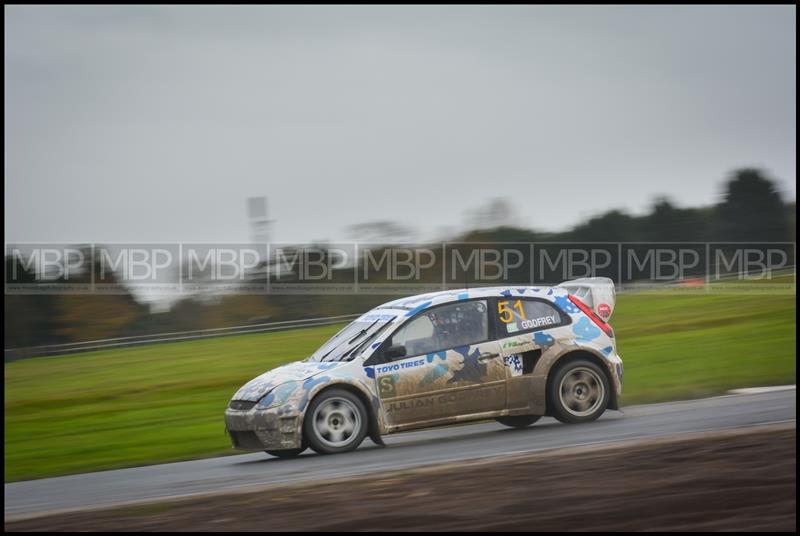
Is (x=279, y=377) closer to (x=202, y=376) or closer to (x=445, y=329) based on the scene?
(x=445, y=329)

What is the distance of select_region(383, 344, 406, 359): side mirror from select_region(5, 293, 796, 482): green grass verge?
9.61 feet

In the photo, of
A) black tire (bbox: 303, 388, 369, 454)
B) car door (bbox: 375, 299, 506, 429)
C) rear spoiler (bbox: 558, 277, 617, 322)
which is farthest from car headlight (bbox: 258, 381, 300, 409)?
rear spoiler (bbox: 558, 277, 617, 322)

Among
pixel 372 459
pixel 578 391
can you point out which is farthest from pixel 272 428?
pixel 578 391

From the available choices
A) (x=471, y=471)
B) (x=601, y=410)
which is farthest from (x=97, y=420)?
(x=471, y=471)

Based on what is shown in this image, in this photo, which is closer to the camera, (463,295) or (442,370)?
(442,370)

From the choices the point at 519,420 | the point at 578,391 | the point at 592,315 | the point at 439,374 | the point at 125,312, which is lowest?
the point at 519,420

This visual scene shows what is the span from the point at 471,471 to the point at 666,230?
43.2m

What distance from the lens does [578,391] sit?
11.4 metres

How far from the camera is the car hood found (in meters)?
Result: 10.6

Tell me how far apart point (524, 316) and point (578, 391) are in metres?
1.00

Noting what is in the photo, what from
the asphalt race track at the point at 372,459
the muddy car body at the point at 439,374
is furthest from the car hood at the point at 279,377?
the asphalt race track at the point at 372,459

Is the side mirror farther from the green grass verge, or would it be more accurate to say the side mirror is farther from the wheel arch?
the green grass verge

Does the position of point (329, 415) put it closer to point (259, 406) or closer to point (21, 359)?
point (259, 406)

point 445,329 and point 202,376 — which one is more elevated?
point 445,329
